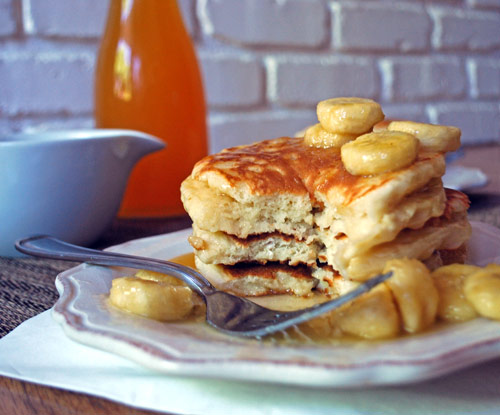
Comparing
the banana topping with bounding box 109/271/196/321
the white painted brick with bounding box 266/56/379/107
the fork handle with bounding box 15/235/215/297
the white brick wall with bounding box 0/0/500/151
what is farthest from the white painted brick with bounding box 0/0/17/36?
the banana topping with bounding box 109/271/196/321

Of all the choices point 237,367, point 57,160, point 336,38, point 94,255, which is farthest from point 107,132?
point 336,38

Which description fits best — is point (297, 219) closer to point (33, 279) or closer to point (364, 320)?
point (364, 320)

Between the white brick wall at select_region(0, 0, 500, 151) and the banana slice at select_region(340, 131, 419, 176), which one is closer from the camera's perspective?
the banana slice at select_region(340, 131, 419, 176)

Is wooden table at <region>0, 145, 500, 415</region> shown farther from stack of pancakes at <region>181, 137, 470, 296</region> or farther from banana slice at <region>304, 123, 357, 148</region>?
banana slice at <region>304, 123, 357, 148</region>

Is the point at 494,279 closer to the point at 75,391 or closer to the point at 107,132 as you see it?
the point at 75,391

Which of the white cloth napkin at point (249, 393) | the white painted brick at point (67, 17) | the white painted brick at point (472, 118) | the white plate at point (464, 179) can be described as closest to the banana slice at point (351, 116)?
the white cloth napkin at point (249, 393)

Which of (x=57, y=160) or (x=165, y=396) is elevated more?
(x=57, y=160)

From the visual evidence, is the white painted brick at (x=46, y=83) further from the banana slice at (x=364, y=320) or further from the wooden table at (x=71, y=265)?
the banana slice at (x=364, y=320)

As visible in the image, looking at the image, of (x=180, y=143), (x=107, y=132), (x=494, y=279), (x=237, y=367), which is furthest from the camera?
(x=180, y=143)
